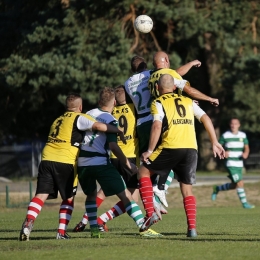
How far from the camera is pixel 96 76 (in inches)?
1325

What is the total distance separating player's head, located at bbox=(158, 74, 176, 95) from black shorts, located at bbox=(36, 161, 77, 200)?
1.61 m

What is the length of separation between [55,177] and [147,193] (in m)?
1.26

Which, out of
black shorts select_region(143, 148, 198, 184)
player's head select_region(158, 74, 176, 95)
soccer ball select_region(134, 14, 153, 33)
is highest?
soccer ball select_region(134, 14, 153, 33)

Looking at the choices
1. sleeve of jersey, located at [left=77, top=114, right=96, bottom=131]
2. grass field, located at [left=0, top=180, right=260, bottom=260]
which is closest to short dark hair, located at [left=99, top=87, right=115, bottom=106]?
sleeve of jersey, located at [left=77, top=114, right=96, bottom=131]

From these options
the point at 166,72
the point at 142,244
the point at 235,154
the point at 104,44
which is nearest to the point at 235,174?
the point at 235,154

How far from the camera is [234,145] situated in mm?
21797

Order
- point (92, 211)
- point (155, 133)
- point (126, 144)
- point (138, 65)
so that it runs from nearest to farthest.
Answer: point (155, 133)
point (92, 211)
point (138, 65)
point (126, 144)

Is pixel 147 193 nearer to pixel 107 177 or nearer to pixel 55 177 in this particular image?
pixel 107 177

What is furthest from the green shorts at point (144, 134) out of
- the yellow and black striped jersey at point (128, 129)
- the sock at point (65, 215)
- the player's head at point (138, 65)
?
the sock at point (65, 215)

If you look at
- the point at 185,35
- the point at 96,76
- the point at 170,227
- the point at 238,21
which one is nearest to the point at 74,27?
the point at 96,76

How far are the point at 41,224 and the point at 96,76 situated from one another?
18430mm

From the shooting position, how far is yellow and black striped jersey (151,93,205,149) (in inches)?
435

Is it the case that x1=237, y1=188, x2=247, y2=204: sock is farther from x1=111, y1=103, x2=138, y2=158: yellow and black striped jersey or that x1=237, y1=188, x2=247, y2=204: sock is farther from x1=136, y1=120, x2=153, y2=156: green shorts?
x1=136, y1=120, x2=153, y2=156: green shorts

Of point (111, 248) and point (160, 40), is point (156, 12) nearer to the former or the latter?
point (160, 40)
